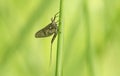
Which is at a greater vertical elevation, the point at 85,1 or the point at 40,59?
the point at 85,1

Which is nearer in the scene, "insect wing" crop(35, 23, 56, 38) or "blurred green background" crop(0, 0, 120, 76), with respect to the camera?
"insect wing" crop(35, 23, 56, 38)

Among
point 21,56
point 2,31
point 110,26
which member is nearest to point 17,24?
point 2,31

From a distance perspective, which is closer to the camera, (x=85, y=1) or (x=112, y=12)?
(x=85, y=1)

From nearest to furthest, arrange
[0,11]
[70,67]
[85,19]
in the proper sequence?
[85,19]
[70,67]
[0,11]

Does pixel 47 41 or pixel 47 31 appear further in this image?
pixel 47 41

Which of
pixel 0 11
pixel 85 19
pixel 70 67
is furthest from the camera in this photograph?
pixel 0 11

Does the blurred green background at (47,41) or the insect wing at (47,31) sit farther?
the blurred green background at (47,41)

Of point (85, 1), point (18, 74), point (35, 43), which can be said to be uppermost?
point (85, 1)

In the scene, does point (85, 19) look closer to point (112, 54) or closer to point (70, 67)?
point (70, 67)
